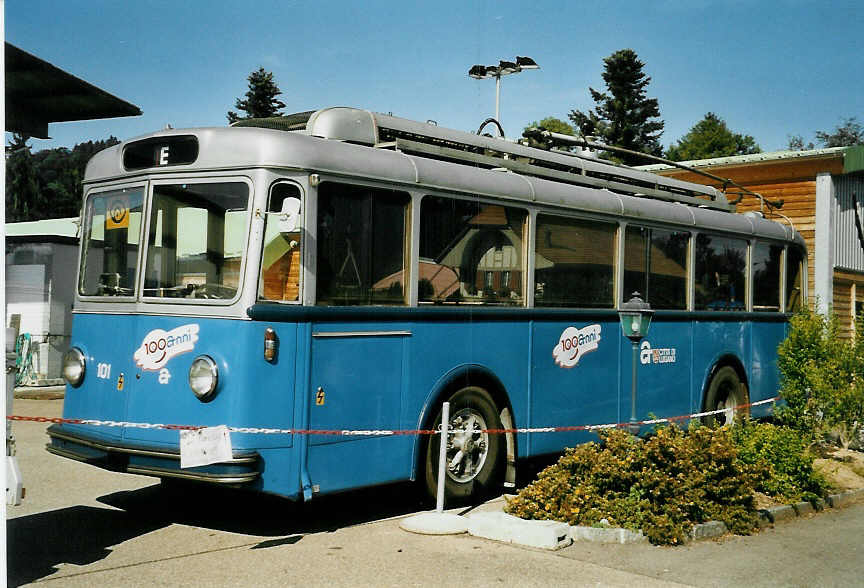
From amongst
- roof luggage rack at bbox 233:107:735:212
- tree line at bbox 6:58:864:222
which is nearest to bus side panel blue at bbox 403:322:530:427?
roof luggage rack at bbox 233:107:735:212

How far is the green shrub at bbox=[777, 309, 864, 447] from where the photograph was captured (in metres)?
11.7

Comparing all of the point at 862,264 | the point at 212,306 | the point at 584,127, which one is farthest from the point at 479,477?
the point at 584,127

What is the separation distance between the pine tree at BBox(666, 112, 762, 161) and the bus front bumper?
197 ft

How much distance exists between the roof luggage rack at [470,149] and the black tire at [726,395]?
7.81 ft

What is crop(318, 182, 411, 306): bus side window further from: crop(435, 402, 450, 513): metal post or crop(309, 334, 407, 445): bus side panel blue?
crop(435, 402, 450, 513): metal post

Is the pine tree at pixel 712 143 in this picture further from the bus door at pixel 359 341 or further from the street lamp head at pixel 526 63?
the bus door at pixel 359 341

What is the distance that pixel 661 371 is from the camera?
11.8 metres

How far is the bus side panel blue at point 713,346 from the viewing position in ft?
41.0

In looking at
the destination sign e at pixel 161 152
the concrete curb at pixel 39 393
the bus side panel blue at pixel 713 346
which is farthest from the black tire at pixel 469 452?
the concrete curb at pixel 39 393

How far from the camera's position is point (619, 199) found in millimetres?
11281

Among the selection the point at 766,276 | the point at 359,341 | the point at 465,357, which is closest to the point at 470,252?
the point at 465,357

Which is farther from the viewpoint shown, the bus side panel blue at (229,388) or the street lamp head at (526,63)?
the street lamp head at (526,63)

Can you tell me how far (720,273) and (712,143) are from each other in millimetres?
55697

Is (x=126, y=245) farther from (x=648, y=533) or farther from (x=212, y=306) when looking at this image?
(x=648, y=533)
